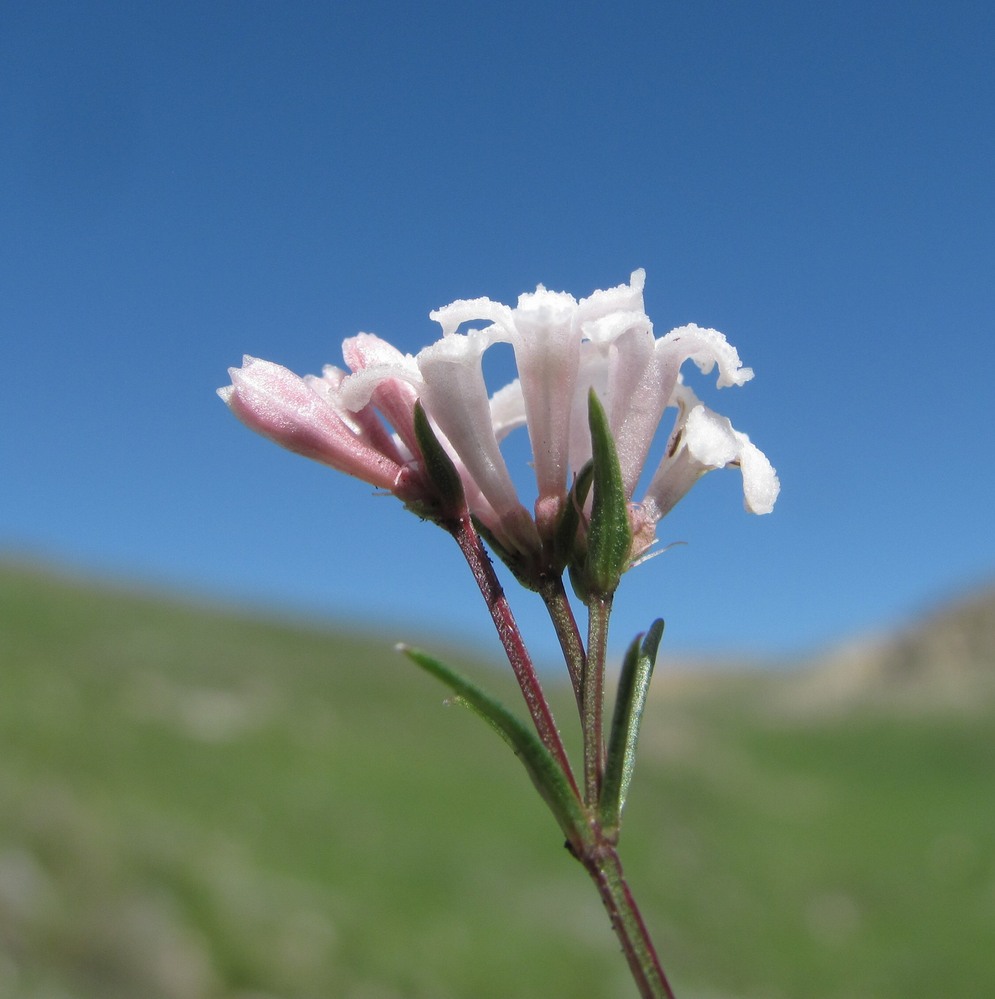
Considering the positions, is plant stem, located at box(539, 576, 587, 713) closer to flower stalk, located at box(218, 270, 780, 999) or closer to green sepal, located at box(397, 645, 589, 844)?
flower stalk, located at box(218, 270, 780, 999)

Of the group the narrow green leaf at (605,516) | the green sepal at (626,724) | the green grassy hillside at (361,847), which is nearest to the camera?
the green sepal at (626,724)

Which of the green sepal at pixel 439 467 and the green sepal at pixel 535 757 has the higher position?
the green sepal at pixel 439 467

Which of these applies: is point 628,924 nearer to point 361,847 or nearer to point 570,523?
point 570,523

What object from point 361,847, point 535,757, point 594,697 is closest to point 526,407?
point 594,697

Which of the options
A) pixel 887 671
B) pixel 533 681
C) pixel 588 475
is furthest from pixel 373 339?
pixel 887 671

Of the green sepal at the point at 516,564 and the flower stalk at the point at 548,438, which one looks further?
the green sepal at the point at 516,564

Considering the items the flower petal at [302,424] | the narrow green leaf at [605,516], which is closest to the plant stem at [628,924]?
the narrow green leaf at [605,516]

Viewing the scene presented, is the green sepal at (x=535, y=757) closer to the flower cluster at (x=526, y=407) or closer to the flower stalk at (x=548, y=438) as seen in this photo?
the flower stalk at (x=548, y=438)

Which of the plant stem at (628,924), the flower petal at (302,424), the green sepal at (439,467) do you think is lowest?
the plant stem at (628,924)
